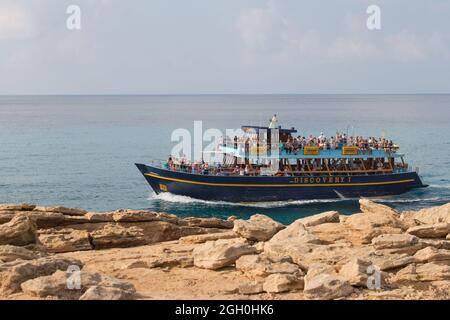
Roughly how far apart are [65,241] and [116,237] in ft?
5.09

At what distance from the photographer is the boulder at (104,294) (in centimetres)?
1195

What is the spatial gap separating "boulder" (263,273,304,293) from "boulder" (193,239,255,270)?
172 centimetres

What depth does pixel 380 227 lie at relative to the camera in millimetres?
17391

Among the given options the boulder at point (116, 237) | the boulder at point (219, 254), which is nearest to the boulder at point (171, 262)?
the boulder at point (219, 254)

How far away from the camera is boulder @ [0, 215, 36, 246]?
15719 mm

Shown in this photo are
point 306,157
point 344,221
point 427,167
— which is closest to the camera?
point 344,221

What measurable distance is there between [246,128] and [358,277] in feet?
101

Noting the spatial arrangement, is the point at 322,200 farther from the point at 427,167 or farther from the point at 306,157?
the point at 427,167

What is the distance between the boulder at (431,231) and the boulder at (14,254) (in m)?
9.75

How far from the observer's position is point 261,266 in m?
14.7

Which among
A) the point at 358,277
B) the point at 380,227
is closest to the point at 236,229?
the point at 380,227

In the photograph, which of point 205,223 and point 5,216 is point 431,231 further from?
point 5,216

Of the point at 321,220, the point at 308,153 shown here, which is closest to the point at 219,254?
the point at 321,220

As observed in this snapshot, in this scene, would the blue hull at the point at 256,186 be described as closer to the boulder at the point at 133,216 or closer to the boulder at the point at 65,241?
the boulder at the point at 133,216
